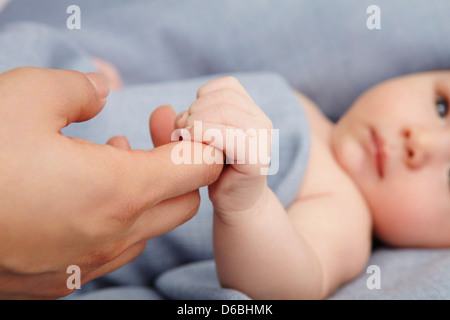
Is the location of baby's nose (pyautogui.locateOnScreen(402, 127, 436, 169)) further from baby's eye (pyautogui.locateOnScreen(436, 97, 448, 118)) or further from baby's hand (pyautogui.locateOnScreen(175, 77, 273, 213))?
baby's hand (pyautogui.locateOnScreen(175, 77, 273, 213))

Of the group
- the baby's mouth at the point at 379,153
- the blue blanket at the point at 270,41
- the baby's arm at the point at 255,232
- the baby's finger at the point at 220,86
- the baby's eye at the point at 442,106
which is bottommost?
the baby's arm at the point at 255,232

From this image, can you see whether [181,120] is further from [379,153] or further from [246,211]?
[379,153]

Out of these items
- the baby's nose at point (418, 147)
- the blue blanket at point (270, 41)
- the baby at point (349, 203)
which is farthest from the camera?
the blue blanket at point (270, 41)

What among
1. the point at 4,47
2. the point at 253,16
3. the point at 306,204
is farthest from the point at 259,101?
the point at 4,47

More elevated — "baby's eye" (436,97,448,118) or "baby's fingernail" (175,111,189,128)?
"baby's eye" (436,97,448,118)

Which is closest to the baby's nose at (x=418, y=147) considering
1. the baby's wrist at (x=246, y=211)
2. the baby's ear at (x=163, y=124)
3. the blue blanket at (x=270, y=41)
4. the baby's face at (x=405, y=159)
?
the baby's face at (x=405, y=159)

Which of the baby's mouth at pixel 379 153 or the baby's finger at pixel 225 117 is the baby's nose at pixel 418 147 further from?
the baby's finger at pixel 225 117

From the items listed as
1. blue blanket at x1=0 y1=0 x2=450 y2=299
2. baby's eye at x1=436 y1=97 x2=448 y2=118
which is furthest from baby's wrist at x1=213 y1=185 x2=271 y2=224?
baby's eye at x1=436 y1=97 x2=448 y2=118

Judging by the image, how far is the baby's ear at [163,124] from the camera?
427 millimetres

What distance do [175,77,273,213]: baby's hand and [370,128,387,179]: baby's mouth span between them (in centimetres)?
40

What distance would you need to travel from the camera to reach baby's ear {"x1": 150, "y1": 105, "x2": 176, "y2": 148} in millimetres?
427

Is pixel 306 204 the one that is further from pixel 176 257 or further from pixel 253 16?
pixel 253 16

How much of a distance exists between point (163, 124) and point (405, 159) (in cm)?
51

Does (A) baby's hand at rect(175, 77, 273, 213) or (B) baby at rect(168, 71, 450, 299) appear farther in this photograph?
(B) baby at rect(168, 71, 450, 299)
